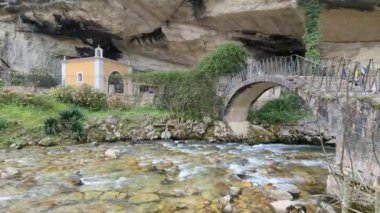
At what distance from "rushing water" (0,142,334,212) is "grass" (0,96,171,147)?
1635 millimetres

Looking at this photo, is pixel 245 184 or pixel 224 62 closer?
pixel 245 184

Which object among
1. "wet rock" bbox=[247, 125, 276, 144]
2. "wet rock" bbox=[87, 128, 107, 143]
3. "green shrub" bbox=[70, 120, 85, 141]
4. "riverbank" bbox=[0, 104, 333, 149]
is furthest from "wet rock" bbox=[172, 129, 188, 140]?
"green shrub" bbox=[70, 120, 85, 141]

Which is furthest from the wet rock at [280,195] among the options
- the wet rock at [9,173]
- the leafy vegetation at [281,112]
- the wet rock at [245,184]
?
the leafy vegetation at [281,112]

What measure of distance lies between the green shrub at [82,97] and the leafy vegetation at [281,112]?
824cm

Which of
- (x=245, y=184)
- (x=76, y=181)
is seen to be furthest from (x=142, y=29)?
(x=245, y=184)

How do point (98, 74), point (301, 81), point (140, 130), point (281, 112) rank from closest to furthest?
1. point (301, 81)
2. point (140, 130)
3. point (281, 112)
4. point (98, 74)

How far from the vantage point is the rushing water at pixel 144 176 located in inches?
274

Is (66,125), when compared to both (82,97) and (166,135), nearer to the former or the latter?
(82,97)

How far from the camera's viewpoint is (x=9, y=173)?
9016 millimetres

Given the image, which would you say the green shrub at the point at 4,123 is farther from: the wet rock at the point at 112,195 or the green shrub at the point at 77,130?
the wet rock at the point at 112,195

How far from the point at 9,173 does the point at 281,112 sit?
46.0ft

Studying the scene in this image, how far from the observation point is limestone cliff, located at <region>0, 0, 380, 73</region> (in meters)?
19.2

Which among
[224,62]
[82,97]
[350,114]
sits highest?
[224,62]

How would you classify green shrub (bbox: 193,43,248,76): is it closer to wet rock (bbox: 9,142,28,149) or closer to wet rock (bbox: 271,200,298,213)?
wet rock (bbox: 9,142,28,149)
